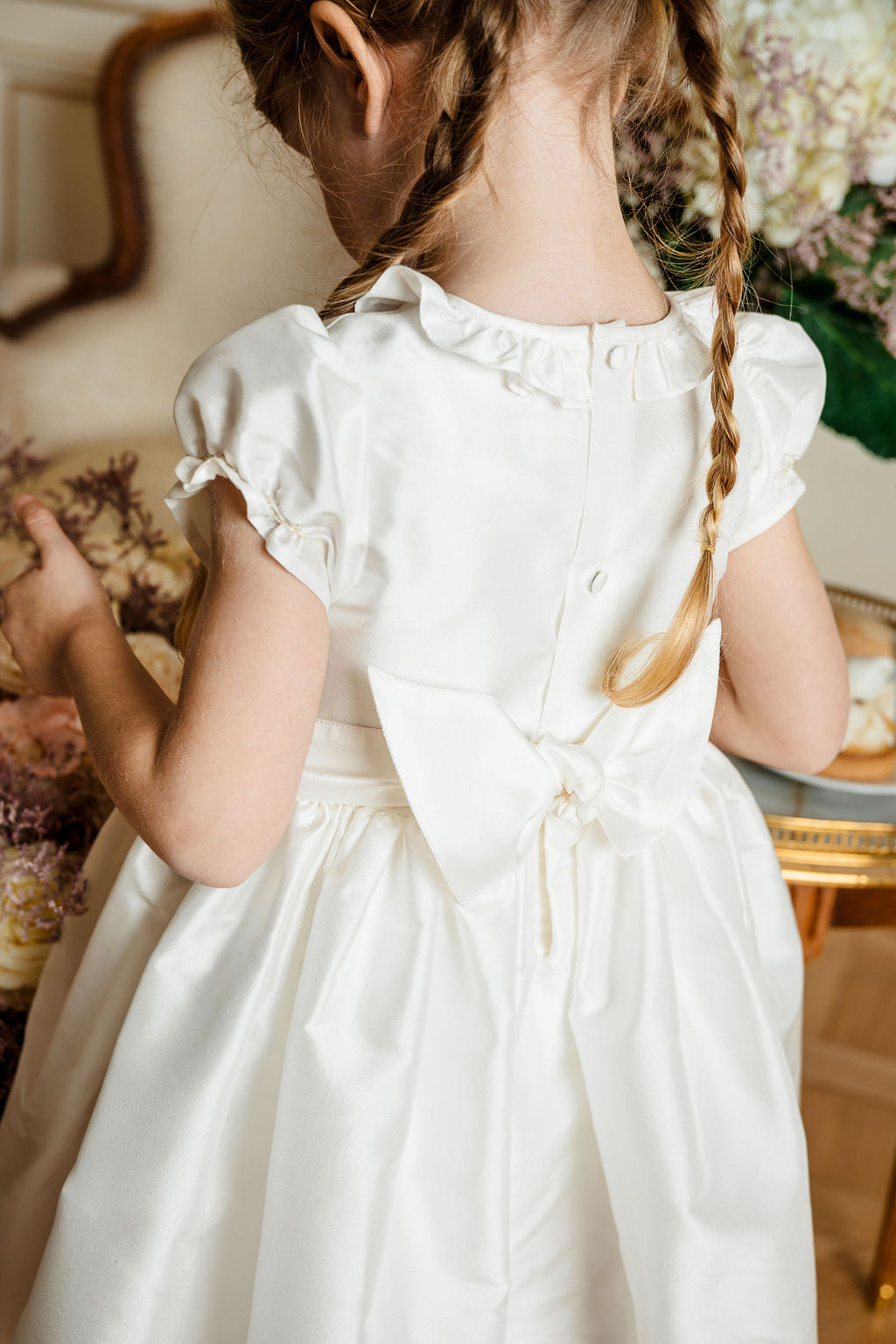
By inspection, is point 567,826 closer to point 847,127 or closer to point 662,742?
point 662,742

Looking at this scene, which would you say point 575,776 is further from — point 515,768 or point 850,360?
point 850,360

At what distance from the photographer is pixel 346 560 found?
0.54m

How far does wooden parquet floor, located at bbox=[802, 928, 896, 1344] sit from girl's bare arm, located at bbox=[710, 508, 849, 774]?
814 mm

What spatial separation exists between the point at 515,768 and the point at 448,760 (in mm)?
39

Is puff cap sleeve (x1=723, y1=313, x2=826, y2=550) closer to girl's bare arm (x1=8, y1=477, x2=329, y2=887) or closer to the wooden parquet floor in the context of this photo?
girl's bare arm (x1=8, y1=477, x2=329, y2=887)

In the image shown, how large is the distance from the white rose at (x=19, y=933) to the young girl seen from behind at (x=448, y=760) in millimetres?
164

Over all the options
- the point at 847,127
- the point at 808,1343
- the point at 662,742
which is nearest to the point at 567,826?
the point at 662,742

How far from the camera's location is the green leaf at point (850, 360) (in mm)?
1023

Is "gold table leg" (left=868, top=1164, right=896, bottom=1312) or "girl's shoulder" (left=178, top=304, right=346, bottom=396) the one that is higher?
"girl's shoulder" (left=178, top=304, right=346, bottom=396)

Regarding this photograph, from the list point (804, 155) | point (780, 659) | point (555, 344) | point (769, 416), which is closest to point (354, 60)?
point (555, 344)

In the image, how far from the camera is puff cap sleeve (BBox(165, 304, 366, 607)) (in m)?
0.51

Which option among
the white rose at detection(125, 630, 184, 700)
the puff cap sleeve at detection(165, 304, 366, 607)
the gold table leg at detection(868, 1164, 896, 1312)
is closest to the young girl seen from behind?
the puff cap sleeve at detection(165, 304, 366, 607)

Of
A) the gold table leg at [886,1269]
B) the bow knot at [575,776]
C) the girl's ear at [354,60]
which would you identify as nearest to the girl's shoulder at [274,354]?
the girl's ear at [354,60]

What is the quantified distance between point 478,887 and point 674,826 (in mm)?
181
